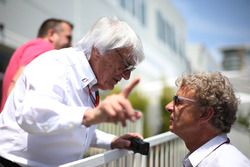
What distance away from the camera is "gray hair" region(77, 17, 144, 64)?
168 centimetres

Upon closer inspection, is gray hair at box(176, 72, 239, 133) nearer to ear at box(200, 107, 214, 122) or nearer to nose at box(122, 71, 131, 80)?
ear at box(200, 107, 214, 122)

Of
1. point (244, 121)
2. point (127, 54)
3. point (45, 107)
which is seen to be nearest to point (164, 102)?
point (244, 121)

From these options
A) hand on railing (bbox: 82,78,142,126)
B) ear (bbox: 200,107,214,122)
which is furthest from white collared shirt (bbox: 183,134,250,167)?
hand on railing (bbox: 82,78,142,126)

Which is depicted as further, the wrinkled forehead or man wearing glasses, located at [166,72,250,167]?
man wearing glasses, located at [166,72,250,167]

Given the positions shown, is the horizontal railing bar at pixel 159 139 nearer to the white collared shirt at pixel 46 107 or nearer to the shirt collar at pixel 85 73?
the white collared shirt at pixel 46 107

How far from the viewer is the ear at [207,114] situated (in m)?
1.94

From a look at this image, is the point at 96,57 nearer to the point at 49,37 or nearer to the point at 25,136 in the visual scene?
the point at 25,136

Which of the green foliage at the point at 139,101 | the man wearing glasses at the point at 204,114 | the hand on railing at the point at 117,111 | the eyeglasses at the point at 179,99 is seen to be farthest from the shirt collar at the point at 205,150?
the green foliage at the point at 139,101

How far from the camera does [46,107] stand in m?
1.37

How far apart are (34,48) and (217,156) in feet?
5.55

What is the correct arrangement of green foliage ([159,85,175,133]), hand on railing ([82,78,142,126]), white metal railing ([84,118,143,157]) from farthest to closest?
→ green foliage ([159,85,175,133]) → white metal railing ([84,118,143,157]) → hand on railing ([82,78,142,126])

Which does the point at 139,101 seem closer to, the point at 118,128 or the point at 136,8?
the point at 118,128

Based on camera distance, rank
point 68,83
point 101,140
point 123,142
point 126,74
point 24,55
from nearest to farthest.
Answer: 1. point 68,83
2. point 126,74
3. point 123,142
4. point 101,140
5. point 24,55

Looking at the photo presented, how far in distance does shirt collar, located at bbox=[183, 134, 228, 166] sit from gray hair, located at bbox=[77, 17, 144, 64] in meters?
0.61
